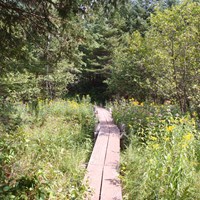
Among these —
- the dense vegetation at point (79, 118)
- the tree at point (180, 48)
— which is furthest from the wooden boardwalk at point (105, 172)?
the tree at point (180, 48)

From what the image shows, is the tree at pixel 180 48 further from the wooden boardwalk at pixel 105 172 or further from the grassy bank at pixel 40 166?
the wooden boardwalk at pixel 105 172

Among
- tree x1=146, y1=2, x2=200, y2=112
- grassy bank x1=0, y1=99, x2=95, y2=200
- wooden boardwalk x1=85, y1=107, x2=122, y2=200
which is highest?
tree x1=146, y1=2, x2=200, y2=112

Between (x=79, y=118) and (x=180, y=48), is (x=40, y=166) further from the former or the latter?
(x=180, y=48)

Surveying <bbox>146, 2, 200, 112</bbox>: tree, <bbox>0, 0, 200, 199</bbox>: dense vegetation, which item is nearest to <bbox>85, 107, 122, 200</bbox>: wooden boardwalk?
<bbox>0, 0, 200, 199</bbox>: dense vegetation

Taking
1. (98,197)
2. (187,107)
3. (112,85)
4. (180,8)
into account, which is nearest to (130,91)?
(112,85)

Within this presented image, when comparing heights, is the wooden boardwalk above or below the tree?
below

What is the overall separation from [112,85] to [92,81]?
34.6ft

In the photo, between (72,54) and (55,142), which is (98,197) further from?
(72,54)

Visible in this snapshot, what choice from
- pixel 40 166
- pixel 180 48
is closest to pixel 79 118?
pixel 180 48

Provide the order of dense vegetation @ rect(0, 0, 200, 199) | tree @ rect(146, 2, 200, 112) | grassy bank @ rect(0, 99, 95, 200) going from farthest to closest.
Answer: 1. tree @ rect(146, 2, 200, 112)
2. dense vegetation @ rect(0, 0, 200, 199)
3. grassy bank @ rect(0, 99, 95, 200)

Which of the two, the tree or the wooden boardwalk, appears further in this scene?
the tree

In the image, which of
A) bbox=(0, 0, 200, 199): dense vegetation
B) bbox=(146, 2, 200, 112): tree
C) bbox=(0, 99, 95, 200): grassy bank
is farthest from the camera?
bbox=(146, 2, 200, 112): tree

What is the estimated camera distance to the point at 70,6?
386cm

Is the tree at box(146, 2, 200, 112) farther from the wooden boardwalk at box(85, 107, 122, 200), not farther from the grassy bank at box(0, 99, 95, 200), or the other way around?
the wooden boardwalk at box(85, 107, 122, 200)
